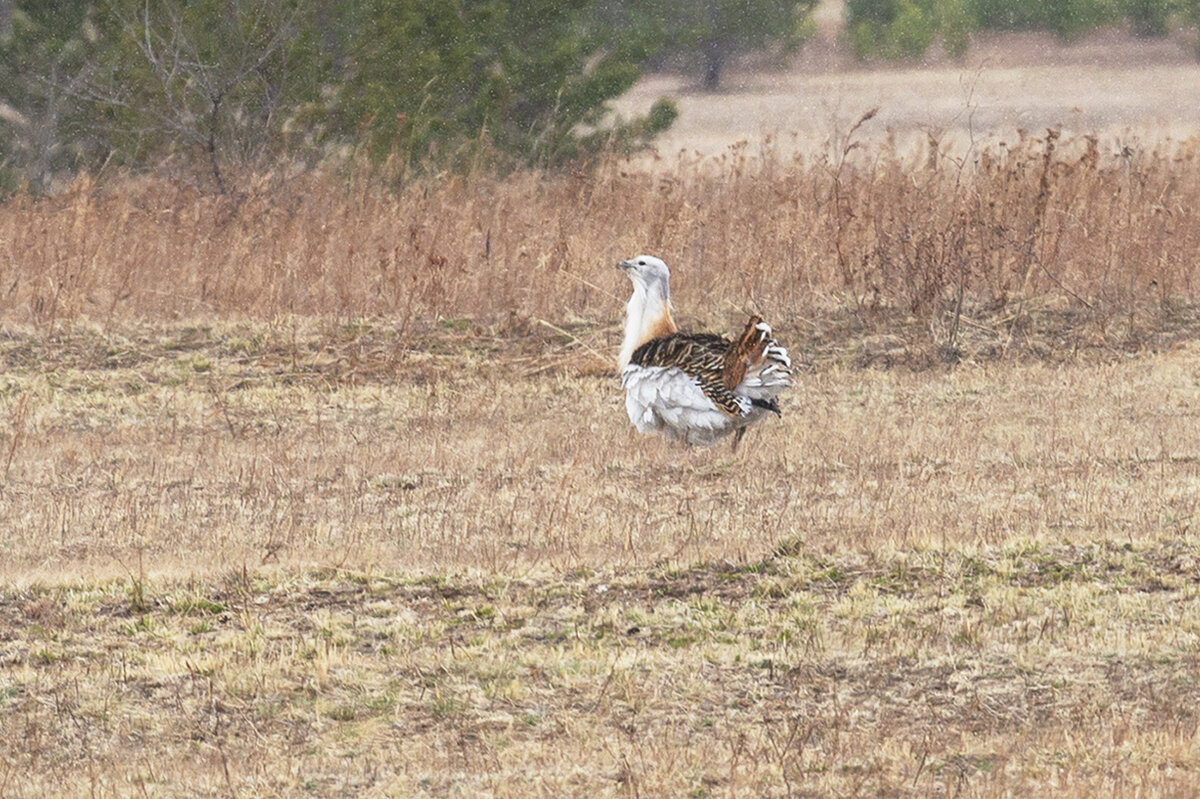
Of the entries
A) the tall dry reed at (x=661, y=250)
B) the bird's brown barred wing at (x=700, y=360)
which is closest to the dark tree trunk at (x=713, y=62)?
the tall dry reed at (x=661, y=250)

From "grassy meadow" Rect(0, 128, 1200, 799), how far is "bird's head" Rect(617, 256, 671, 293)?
911mm

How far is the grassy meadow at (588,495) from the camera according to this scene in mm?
5652

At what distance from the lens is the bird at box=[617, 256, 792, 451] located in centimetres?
923

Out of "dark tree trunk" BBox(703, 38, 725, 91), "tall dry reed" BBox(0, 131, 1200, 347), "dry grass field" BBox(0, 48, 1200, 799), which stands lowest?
"dry grass field" BBox(0, 48, 1200, 799)

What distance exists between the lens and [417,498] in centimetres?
909

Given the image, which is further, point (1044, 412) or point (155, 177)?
point (155, 177)

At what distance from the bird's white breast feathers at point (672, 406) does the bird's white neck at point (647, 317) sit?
1.10 ft

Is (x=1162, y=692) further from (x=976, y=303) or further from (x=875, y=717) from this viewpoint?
(x=976, y=303)

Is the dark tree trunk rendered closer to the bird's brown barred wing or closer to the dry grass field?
the dry grass field

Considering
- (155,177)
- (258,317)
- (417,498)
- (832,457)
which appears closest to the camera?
(417,498)

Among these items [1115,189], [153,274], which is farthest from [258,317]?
[1115,189]

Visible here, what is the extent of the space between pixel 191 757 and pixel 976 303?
369 inches

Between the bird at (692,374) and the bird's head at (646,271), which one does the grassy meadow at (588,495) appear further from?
the bird's head at (646,271)

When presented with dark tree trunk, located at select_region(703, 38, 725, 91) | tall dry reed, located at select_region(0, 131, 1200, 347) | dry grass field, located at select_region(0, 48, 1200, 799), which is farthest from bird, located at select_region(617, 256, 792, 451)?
dark tree trunk, located at select_region(703, 38, 725, 91)
